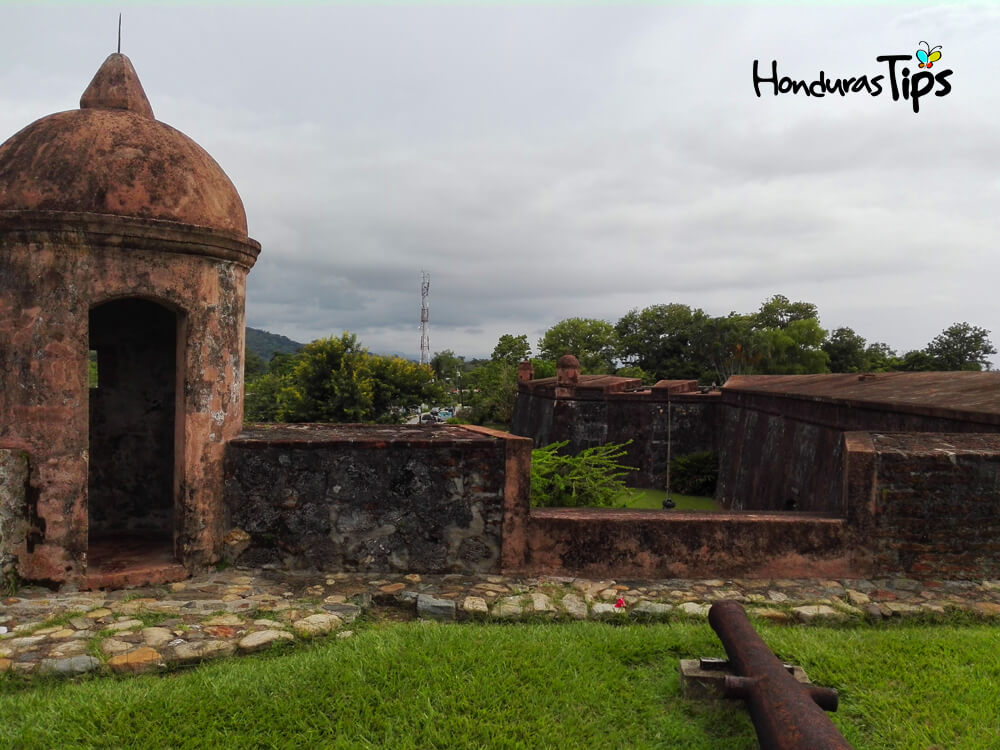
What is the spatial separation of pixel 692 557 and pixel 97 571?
4638 mm

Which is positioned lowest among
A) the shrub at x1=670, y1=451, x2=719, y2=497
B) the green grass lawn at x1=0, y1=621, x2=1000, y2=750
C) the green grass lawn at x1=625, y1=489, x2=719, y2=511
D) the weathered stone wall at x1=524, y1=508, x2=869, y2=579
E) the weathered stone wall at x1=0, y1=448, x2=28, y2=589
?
the green grass lawn at x1=625, y1=489, x2=719, y2=511

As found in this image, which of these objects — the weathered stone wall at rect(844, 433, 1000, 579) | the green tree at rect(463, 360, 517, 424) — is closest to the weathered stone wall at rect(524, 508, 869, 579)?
the weathered stone wall at rect(844, 433, 1000, 579)

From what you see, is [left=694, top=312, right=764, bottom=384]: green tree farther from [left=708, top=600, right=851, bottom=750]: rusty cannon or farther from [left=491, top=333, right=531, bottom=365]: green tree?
[left=708, top=600, right=851, bottom=750]: rusty cannon

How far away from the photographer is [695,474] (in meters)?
18.8

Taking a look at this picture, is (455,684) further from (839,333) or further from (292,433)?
(839,333)

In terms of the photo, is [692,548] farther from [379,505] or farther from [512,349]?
[512,349]

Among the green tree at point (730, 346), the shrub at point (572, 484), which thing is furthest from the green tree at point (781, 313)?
the shrub at point (572, 484)

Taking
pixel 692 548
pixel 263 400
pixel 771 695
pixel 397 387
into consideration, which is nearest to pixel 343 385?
pixel 397 387

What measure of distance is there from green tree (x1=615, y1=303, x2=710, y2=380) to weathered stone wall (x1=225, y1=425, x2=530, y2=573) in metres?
42.1

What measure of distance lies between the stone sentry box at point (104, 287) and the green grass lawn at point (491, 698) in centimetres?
165

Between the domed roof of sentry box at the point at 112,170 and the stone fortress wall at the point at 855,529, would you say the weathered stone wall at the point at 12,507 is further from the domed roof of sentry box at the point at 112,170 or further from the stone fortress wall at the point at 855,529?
the stone fortress wall at the point at 855,529

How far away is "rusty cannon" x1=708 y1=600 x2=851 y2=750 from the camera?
7.98 feet

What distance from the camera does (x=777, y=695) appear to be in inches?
109

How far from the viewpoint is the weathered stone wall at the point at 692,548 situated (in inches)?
211
